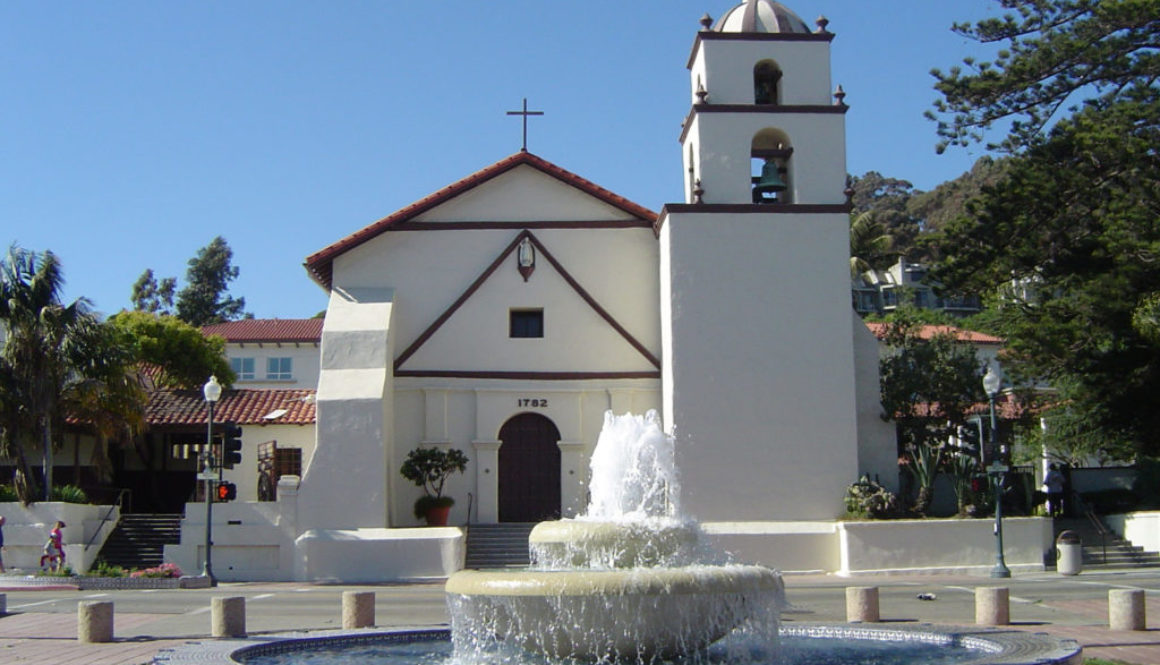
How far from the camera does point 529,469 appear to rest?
1161 inches

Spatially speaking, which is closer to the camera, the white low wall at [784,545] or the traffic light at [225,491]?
the traffic light at [225,491]

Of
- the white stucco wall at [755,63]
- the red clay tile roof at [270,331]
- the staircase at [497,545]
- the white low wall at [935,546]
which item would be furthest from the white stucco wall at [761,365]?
the red clay tile roof at [270,331]

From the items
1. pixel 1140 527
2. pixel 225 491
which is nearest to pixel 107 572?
pixel 225 491

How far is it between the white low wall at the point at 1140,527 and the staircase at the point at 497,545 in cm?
1393

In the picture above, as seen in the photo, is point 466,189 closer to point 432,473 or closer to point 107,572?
point 432,473

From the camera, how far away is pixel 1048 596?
20.3 m

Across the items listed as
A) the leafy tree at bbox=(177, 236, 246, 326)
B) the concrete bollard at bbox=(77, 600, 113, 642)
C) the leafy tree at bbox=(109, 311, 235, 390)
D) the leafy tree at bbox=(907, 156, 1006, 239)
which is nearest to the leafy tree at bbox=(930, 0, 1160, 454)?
the concrete bollard at bbox=(77, 600, 113, 642)

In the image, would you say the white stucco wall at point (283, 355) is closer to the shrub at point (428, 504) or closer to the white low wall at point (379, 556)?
the shrub at point (428, 504)

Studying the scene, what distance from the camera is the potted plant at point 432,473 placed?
91.8 feet

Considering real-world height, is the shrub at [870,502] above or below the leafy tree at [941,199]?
below

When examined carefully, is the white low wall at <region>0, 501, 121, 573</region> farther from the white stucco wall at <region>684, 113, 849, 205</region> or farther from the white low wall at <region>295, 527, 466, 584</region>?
the white stucco wall at <region>684, 113, 849, 205</region>

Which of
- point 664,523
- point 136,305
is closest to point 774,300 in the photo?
point 664,523

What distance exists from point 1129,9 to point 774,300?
9.07 meters

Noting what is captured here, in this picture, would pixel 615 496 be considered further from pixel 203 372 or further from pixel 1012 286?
pixel 203 372
